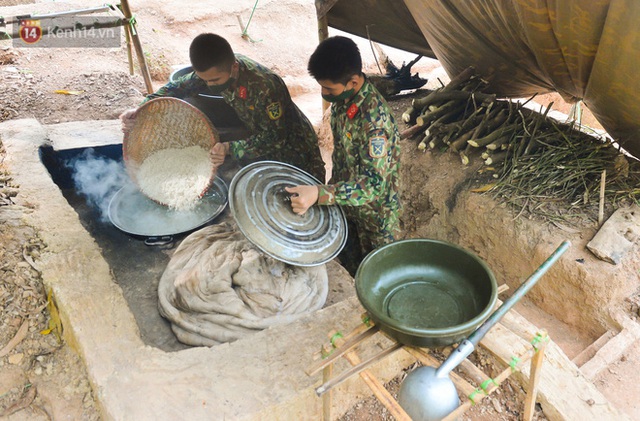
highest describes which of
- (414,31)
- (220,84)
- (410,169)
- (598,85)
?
(598,85)

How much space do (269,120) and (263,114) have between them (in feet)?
0.24

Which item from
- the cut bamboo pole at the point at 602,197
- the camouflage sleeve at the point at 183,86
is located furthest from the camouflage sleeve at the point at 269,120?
the cut bamboo pole at the point at 602,197

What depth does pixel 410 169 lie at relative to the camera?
4.93 meters

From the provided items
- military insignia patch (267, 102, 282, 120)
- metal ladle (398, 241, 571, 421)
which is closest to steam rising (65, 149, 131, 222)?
military insignia patch (267, 102, 282, 120)

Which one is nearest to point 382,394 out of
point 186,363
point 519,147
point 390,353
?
point 390,353

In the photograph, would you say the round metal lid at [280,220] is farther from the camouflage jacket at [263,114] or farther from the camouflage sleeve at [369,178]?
the camouflage jacket at [263,114]

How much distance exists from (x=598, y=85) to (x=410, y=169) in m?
2.03

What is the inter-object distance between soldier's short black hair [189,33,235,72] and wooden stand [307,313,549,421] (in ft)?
7.63

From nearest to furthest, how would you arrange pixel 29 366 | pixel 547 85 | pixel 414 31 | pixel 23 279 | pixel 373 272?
pixel 373 272, pixel 29 366, pixel 23 279, pixel 547 85, pixel 414 31

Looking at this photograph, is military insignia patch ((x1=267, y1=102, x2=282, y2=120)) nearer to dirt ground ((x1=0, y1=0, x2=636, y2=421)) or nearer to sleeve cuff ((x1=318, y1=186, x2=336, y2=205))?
sleeve cuff ((x1=318, y1=186, x2=336, y2=205))

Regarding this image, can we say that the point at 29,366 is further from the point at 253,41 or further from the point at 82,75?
the point at 253,41

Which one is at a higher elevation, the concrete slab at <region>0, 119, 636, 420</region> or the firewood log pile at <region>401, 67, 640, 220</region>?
the firewood log pile at <region>401, 67, 640, 220</region>

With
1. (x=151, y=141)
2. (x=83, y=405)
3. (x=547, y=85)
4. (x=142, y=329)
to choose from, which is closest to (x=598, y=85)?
(x=547, y=85)

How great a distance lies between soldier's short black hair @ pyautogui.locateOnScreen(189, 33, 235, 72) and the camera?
10.9 ft
